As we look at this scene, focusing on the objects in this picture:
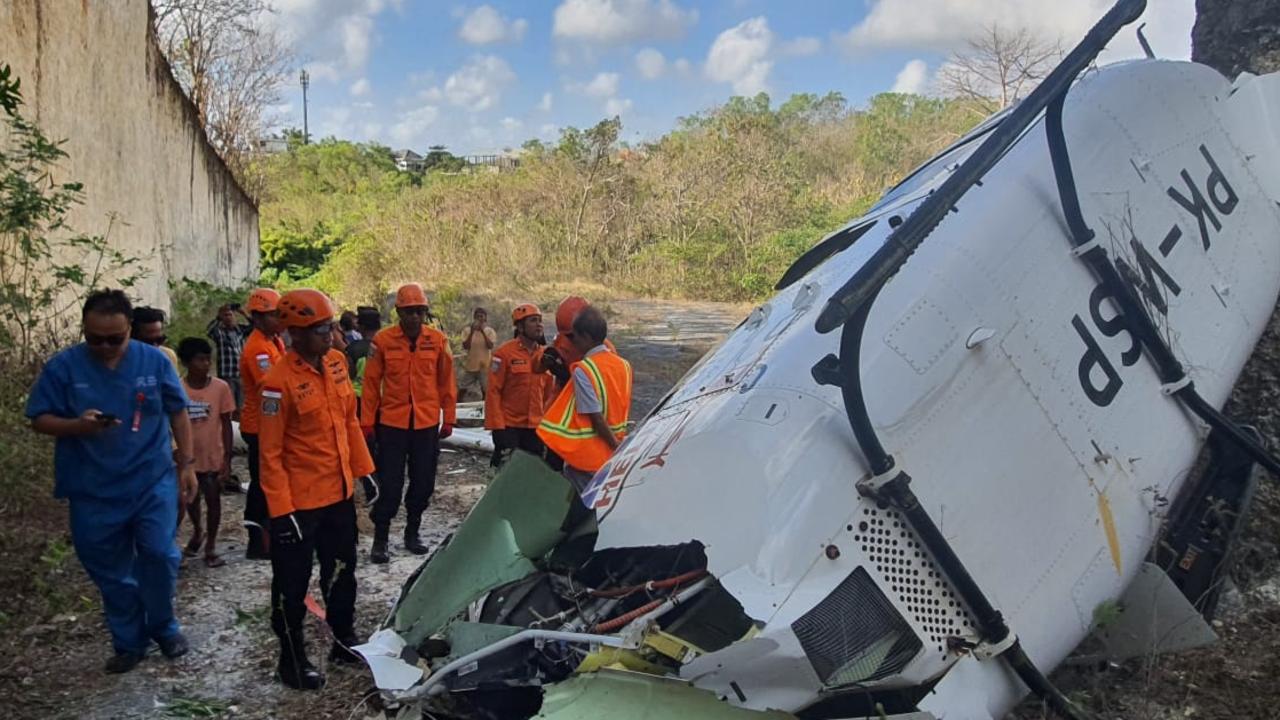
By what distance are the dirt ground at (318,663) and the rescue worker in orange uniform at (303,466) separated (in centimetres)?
35

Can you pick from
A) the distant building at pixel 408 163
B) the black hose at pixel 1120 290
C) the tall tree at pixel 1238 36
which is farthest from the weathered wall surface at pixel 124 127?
the distant building at pixel 408 163

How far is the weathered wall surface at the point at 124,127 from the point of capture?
8.17 metres

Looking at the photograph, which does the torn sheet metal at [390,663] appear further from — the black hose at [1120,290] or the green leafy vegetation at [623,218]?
the green leafy vegetation at [623,218]

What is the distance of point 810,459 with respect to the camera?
2652 mm

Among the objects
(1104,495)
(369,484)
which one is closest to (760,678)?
(1104,495)

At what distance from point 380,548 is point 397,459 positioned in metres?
Answer: 0.55

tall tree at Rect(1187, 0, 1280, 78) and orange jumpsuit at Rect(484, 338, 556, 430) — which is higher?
tall tree at Rect(1187, 0, 1280, 78)

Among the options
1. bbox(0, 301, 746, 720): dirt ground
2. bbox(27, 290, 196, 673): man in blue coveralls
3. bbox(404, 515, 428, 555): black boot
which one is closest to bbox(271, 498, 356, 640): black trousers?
bbox(0, 301, 746, 720): dirt ground

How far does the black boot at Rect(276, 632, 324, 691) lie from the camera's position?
13.0ft

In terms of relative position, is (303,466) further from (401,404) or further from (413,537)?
(413,537)

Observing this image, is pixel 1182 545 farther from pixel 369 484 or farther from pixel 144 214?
pixel 144 214

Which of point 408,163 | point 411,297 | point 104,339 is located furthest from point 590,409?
point 408,163

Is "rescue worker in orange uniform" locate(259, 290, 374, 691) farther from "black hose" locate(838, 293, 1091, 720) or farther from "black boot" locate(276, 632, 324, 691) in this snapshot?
"black hose" locate(838, 293, 1091, 720)

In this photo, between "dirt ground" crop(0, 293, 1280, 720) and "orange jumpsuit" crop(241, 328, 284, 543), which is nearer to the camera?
"dirt ground" crop(0, 293, 1280, 720)
